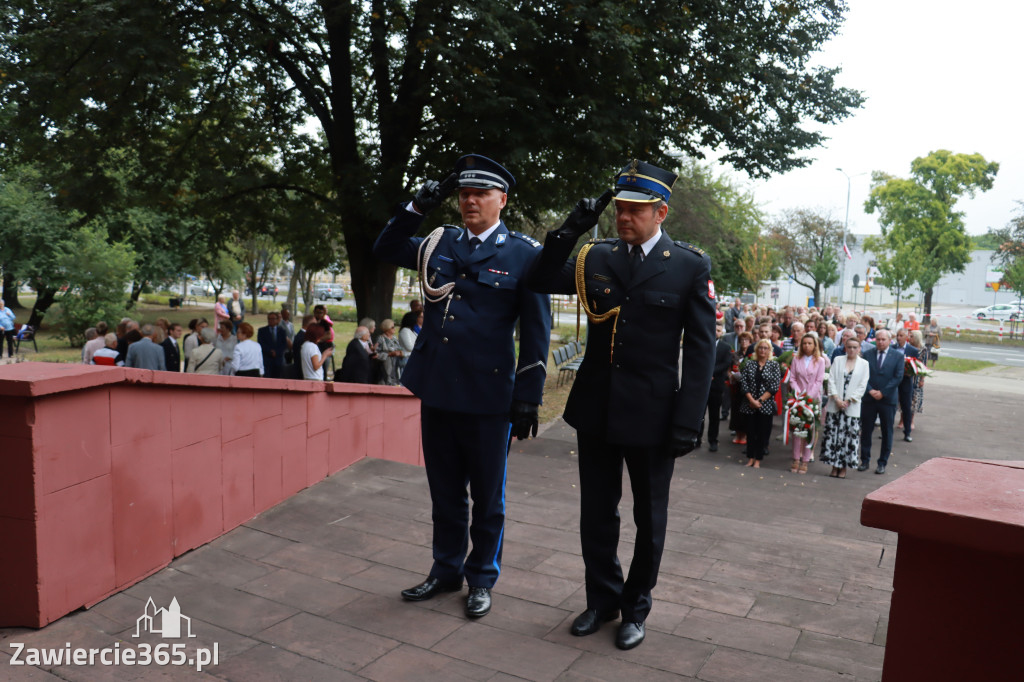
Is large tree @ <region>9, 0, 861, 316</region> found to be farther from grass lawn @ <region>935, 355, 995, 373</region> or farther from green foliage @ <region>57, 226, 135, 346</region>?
green foliage @ <region>57, 226, 135, 346</region>

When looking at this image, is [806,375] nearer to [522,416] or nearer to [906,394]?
[906,394]

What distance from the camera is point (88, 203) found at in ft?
41.9

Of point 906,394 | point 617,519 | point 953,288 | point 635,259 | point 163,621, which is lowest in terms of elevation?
point 906,394

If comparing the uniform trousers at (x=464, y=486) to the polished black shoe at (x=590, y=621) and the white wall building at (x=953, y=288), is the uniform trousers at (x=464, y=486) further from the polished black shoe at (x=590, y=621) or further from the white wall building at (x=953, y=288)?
the white wall building at (x=953, y=288)

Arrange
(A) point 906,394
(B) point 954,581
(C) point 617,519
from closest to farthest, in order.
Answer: (B) point 954,581 → (C) point 617,519 → (A) point 906,394

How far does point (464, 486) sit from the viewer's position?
13.4 feet

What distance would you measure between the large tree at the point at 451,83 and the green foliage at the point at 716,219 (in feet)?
27.5

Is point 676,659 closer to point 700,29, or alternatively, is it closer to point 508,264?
point 508,264

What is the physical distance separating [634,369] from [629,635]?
1.15 meters

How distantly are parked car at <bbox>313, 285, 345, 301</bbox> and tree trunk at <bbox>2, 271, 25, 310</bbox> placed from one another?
888 inches

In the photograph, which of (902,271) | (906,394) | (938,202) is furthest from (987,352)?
(906,394)

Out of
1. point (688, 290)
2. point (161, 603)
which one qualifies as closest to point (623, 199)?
point (688, 290)

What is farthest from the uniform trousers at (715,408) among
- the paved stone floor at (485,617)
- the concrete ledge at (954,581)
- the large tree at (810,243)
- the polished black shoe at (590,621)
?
the large tree at (810,243)

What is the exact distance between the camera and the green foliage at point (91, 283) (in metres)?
28.0
